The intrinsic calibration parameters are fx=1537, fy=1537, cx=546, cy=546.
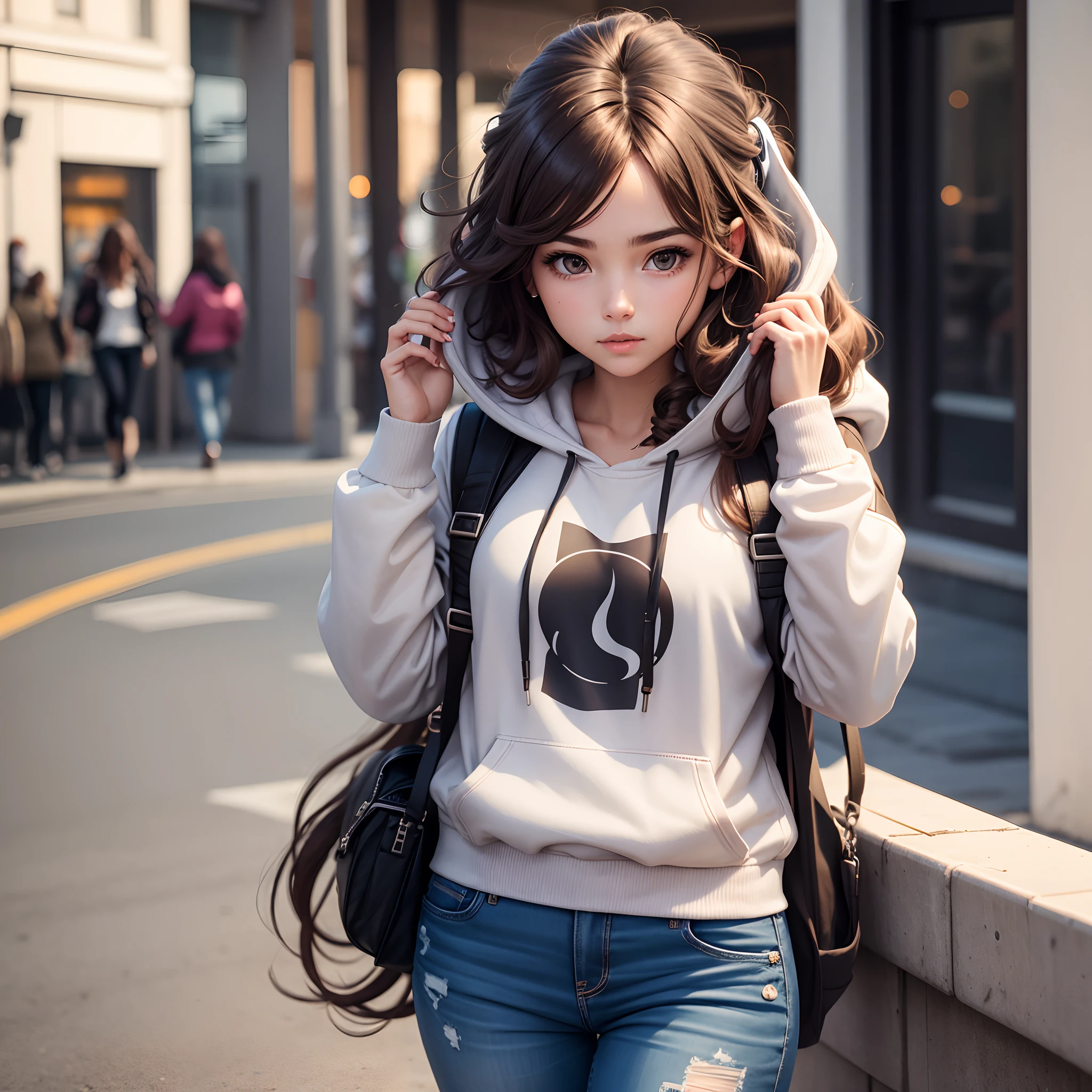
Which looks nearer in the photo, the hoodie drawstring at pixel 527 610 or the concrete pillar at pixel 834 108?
the hoodie drawstring at pixel 527 610

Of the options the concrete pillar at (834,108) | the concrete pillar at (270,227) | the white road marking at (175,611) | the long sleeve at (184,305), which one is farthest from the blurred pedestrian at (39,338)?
the concrete pillar at (834,108)

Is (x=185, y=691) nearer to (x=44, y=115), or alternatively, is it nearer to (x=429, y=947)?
(x=429, y=947)

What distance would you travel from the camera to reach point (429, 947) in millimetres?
1879

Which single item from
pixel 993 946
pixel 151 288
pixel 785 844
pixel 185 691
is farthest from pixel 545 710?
pixel 151 288

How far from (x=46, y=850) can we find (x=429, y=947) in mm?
2958

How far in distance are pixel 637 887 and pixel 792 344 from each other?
0.66 meters

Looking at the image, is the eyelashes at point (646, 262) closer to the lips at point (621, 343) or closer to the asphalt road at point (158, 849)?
the lips at point (621, 343)

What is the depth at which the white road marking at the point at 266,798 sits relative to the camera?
477cm

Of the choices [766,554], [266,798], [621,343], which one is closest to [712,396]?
[621,343]

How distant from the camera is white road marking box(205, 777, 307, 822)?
477 cm

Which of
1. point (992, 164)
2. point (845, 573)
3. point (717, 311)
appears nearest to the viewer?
point (845, 573)

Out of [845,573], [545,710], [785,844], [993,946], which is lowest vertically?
[993,946]

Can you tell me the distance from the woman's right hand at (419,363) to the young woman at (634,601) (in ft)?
0.05

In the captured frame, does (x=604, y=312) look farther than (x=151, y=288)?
No
